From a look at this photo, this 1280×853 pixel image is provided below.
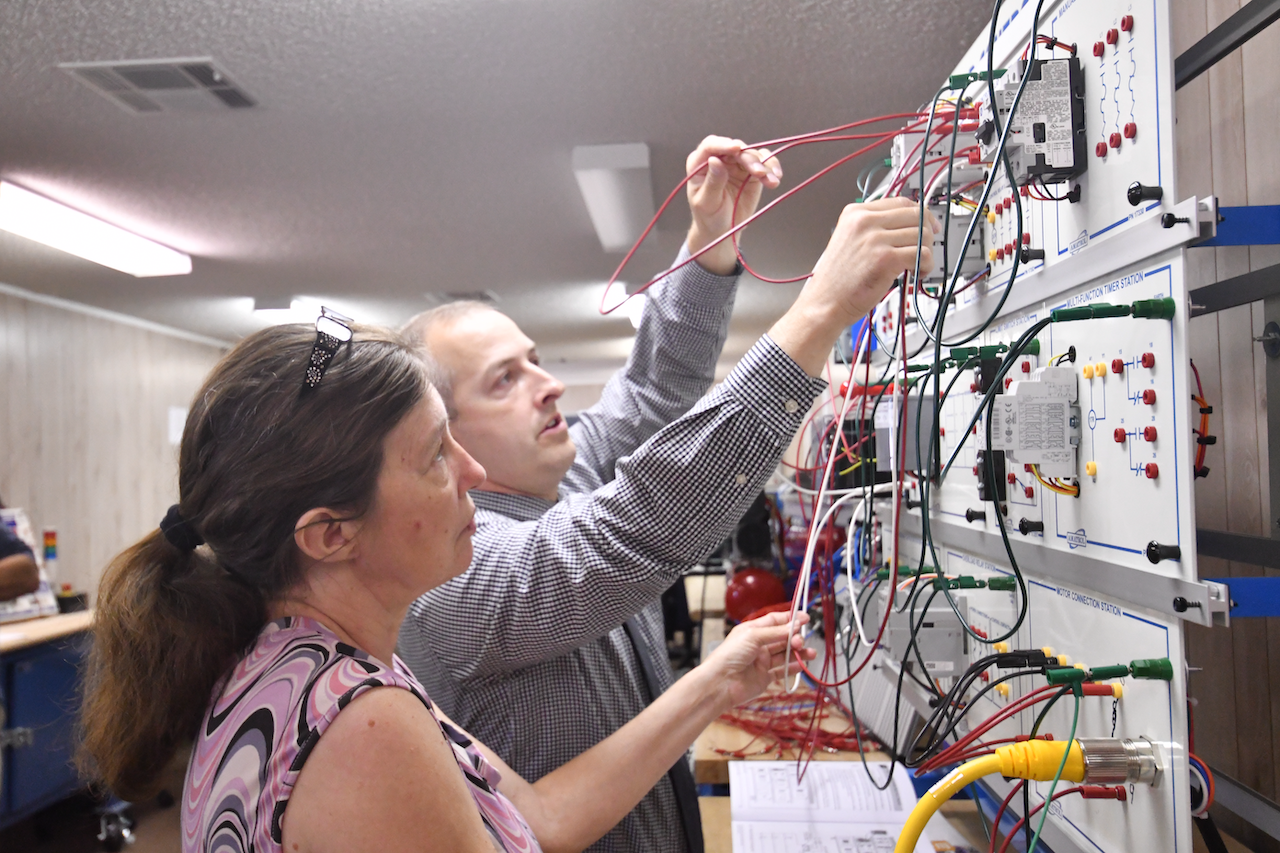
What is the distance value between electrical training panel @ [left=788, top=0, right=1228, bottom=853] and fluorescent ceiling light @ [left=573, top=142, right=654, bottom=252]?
2162 millimetres

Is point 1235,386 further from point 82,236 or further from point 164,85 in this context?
point 82,236

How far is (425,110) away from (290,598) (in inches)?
93.1

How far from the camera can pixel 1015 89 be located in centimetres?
88

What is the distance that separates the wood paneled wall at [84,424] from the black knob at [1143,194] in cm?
504

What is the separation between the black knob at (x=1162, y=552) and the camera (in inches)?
29.2

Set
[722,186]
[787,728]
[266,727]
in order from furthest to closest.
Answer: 1. [787,728]
2. [722,186]
3. [266,727]

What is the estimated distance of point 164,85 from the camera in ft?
8.27

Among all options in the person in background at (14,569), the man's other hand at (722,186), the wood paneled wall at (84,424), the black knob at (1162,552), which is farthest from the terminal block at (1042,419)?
the wood paneled wall at (84,424)

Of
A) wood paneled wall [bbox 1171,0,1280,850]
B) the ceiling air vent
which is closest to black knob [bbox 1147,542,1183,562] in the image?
wood paneled wall [bbox 1171,0,1280,850]

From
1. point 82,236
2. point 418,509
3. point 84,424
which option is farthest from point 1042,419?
point 84,424

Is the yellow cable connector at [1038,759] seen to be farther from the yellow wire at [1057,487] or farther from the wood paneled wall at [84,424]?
the wood paneled wall at [84,424]

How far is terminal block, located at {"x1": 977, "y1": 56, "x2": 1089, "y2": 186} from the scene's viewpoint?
2.91 feet

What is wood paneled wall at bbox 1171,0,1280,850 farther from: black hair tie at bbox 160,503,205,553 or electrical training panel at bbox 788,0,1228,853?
black hair tie at bbox 160,503,205,553

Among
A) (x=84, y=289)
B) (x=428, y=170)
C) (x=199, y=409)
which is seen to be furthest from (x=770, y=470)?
(x=84, y=289)
